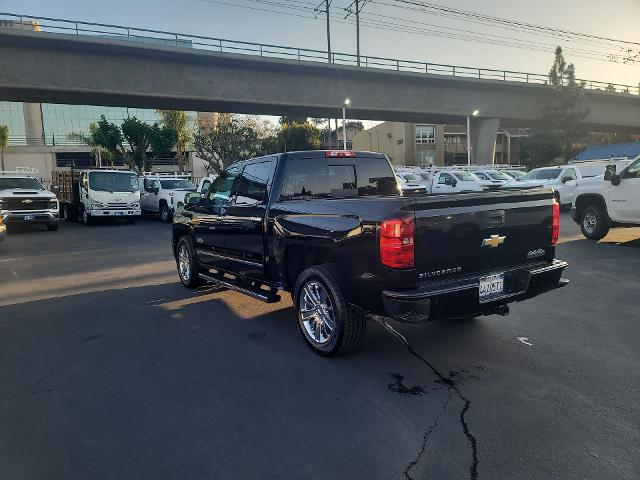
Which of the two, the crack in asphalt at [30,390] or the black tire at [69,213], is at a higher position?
the black tire at [69,213]

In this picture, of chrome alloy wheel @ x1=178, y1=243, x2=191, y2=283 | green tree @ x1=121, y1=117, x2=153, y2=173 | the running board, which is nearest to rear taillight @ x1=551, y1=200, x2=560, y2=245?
the running board

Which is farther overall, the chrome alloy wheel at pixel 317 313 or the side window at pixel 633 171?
the side window at pixel 633 171

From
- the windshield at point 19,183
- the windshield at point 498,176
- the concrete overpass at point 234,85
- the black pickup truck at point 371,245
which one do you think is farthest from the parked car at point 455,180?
the black pickup truck at point 371,245

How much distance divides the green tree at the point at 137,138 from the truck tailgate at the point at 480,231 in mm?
41328

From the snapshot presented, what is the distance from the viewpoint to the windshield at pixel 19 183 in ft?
58.2

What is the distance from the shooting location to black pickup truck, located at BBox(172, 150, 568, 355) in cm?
380

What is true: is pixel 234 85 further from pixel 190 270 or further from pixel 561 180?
pixel 190 270

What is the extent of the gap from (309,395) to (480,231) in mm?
1954

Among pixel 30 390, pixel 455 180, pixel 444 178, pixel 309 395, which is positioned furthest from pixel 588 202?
pixel 444 178

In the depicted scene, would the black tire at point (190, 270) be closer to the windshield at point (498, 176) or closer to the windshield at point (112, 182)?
the windshield at point (112, 182)

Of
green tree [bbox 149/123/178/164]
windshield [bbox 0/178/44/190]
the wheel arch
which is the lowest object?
the wheel arch

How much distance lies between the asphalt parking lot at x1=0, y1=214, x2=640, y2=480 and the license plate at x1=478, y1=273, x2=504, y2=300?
0.63m

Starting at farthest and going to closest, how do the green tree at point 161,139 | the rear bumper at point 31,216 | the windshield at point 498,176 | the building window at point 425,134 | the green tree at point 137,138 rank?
the building window at point 425,134
the green tree at point 161,139
the green tree at point 137,138
the windshield at point 498,176
the rear bumper at point 31,216

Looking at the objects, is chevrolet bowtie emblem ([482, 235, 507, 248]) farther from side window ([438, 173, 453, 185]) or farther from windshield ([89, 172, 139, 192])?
side window ([438, 173, 453, 185])
